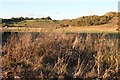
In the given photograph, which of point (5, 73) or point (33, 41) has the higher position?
point (33, 41)

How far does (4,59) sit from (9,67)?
13.2 inches

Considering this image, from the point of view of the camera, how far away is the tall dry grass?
863 cm

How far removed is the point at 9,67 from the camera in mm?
8711

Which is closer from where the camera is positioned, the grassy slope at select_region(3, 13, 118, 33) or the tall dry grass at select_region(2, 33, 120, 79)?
the tall dry grass at select_region(2, 33, 120, 79)

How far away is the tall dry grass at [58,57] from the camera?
340 inches

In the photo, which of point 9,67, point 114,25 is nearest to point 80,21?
point 114,25

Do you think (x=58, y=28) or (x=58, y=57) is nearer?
(x=58, y=57)

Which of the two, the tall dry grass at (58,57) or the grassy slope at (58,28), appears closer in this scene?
the tall dry grass at (58,57)

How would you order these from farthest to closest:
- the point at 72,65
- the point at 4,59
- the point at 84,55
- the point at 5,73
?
the point at 84,55 → the point at 72,65 → the point at 4,59 → the point at 5,73

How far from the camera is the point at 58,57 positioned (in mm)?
9297

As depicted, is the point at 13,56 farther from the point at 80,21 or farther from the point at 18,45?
the point at 80,21

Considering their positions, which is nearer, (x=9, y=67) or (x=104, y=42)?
(x=9, y=67)

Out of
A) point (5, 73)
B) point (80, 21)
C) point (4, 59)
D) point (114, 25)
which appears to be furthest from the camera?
point (80, 21)

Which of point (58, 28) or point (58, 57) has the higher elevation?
point (58, 28)
